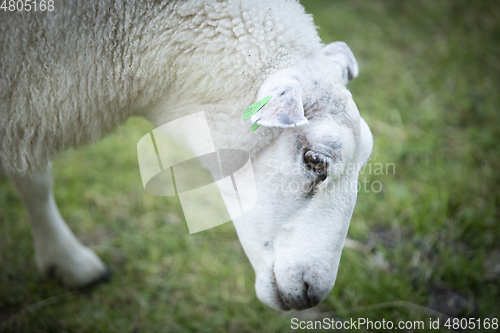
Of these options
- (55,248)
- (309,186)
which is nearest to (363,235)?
(309,186)

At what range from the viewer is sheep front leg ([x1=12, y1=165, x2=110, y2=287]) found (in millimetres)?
2248

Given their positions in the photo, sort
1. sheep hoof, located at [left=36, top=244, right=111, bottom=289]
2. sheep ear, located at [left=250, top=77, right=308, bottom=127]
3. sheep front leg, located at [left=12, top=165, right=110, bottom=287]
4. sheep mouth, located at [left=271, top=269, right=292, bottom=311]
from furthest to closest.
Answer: sheep hoof, located at [left=36, top=244, right=111, bottom=289], sheep front leg, located at [left=12, top=165, right=110, bottom=287], sheep mouth, located at [left=271, top=269, right=292, bottom=311], sheep ear, located at [left=250, top=77, right=308, bottom=127]

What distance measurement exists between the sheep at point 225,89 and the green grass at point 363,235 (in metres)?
0.49

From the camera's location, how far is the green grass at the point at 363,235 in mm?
2275

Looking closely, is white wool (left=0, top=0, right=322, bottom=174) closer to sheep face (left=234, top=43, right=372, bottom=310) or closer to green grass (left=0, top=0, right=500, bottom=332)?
sheep face (left=234, top=43, right=372, bottom=310)

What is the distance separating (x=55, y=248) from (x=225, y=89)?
1709 millimetres

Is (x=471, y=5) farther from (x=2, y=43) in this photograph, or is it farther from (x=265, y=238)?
(x=2, y=43)

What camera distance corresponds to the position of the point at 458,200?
284 centimetres

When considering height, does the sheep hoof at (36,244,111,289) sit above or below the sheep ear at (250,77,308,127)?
below

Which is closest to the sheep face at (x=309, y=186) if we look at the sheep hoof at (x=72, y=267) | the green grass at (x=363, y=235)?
the green grass at (x=363, y=235)

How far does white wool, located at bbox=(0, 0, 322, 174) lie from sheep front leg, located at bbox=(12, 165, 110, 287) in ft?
2.44

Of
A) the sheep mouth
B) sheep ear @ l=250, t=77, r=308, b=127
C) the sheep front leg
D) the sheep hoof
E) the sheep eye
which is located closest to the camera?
sheep ear @ l=250, t=77, r=308, b=127

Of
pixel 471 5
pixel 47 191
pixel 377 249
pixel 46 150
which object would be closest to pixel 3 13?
pixel 46 150

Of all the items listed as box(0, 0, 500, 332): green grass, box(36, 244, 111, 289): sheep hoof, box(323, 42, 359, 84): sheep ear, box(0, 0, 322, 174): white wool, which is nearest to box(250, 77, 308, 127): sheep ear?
box(0, 0, 322, 174): white wool
